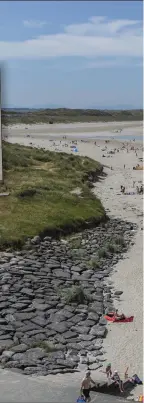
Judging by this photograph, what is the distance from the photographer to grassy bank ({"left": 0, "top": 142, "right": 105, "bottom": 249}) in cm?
3925

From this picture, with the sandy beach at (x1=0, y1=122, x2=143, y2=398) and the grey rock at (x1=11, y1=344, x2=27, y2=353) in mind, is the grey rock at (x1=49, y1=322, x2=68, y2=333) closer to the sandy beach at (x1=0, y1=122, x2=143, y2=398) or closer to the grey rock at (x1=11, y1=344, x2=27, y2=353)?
the sandy beach at (x1=0, y1=122, x2=143, y2=398)

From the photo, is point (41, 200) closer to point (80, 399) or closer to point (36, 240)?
point (36, 240)

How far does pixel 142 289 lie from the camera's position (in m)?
30.7

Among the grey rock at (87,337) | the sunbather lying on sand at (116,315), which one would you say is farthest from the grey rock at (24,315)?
the sunbather lying on sand at (116,315)

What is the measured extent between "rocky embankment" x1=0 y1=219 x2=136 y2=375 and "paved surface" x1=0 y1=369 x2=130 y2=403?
98cm

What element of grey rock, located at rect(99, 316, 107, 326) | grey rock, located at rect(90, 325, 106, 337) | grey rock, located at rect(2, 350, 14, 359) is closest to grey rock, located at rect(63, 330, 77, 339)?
grey rock, located at rect(90, 325, 106, 337)

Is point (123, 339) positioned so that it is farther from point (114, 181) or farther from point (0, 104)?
point (114, 181)

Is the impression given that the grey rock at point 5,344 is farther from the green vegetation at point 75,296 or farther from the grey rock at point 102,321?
the green vegetation at point 75,296

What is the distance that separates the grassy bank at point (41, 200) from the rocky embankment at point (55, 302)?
2157 mm

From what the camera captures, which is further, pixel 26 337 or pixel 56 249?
pixel 56 249

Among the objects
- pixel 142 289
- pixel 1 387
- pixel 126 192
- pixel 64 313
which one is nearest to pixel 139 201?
pixel 126 192

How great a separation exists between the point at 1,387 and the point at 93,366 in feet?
15.7

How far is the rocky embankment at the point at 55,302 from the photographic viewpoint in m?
21.8

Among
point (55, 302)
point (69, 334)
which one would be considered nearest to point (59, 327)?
point (69, 334)
